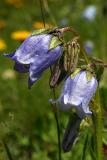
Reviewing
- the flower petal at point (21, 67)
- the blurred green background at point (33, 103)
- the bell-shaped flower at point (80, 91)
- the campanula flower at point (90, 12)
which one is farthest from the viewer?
the campanula flower at point (90, 12)

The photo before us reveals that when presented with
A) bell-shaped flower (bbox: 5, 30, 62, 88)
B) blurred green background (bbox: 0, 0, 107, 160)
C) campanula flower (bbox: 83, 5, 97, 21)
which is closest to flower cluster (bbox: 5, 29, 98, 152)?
bell-shaped flower (bbox: 5, 30, 62, 88)

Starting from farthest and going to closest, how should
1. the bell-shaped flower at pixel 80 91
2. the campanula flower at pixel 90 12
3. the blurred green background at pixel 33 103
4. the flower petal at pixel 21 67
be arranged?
the campanula flower at pixel 90 12, the blurred green background at pixel 33 103, the flower petal at pixel 21 67, the bell-shaped flower at pixel 80 91

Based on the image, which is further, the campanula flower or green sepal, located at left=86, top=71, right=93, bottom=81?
the campanula flower

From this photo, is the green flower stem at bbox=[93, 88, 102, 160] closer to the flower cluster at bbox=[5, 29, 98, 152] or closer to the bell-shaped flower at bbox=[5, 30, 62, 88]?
the flower cluster at bbox=[5, 29, 98, 152]

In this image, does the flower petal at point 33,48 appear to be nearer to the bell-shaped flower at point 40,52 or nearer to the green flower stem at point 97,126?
the bell-shaped flower at point 40,52

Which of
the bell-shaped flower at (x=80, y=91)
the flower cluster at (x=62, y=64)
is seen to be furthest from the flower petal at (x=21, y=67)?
the bell-shaped flower at (x=80, y=91)

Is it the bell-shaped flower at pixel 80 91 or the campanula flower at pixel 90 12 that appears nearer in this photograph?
the bell-shaped flower at pixel 80 91

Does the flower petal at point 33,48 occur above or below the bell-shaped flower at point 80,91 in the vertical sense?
above
